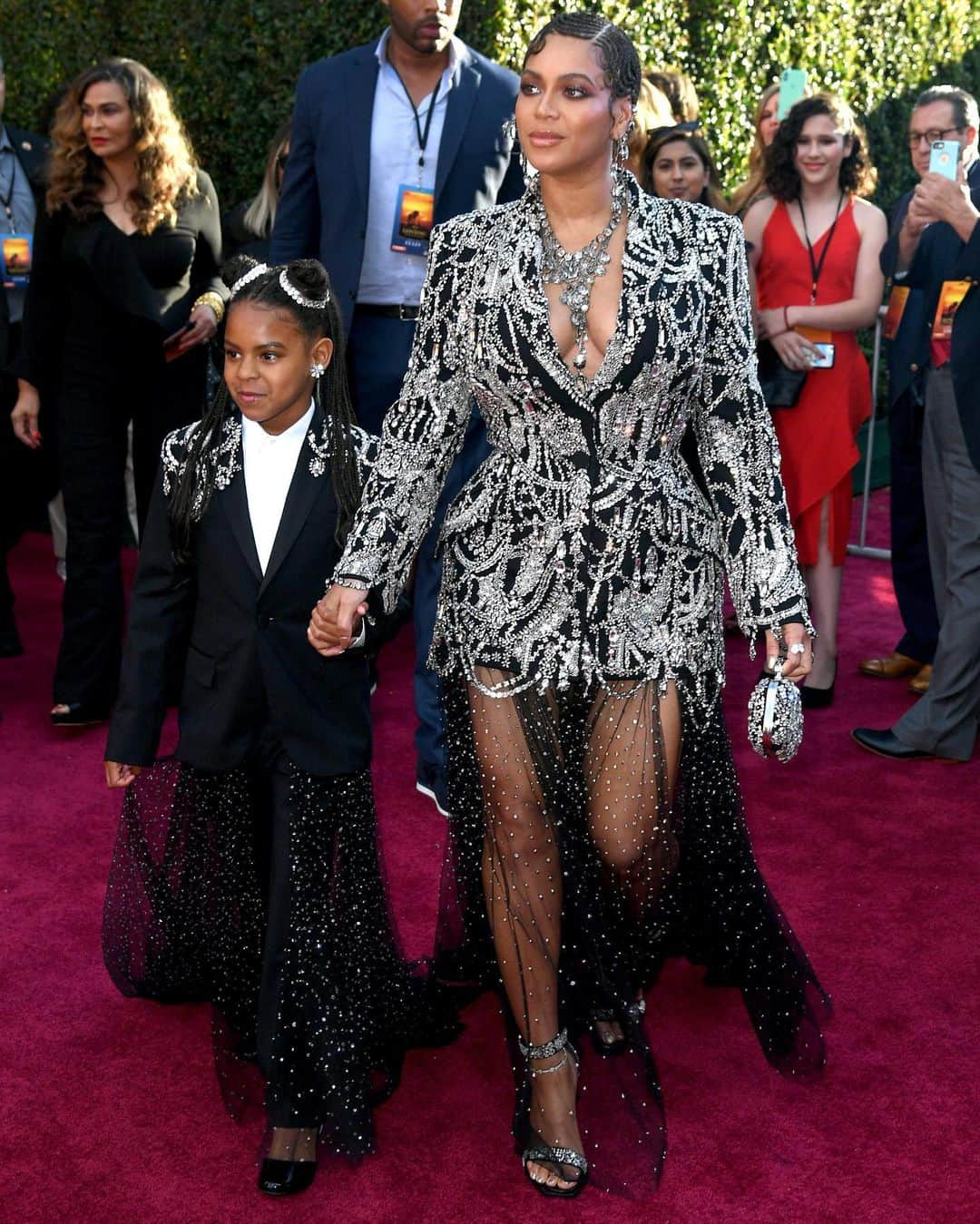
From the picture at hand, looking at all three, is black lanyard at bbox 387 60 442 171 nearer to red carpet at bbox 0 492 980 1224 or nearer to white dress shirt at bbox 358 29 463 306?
white dress shirt at bbox 358 29 463 306

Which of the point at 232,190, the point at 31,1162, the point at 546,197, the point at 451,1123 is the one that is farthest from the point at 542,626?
the point at 232,190

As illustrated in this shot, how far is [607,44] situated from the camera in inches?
111

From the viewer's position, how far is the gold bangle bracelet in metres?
5.46

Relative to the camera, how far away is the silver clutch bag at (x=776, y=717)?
2916 mm

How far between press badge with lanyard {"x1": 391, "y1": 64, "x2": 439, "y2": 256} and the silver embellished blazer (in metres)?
1.59

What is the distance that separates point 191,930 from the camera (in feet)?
11.2

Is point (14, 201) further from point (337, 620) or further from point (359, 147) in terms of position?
point (337, 620)

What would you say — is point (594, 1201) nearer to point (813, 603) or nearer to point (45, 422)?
point (813, 603)

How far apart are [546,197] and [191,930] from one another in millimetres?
1625

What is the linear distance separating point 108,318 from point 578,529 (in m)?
2.86

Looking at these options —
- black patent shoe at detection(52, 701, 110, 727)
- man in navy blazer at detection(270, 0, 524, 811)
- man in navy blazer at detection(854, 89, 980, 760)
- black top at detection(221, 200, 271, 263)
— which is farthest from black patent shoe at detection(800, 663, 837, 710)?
black top at detection(221, 200, 271, 263)

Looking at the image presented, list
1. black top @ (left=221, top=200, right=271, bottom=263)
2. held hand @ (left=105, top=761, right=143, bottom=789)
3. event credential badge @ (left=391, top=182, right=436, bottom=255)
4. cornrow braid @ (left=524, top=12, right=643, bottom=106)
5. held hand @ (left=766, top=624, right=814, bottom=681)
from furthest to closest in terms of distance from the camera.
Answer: black top @ (left=221, top=200, right=271, bottom=263) → event credential badge @ (left=391, top=182, right=436, bottom=255) → held hand @ (left=105, top=761, right=143, bottom=789) → held hand @ (left=766, top=624, right=814, bottom=681) → cornrow braid @ (left=524, top=12, right=643, bottom=106)

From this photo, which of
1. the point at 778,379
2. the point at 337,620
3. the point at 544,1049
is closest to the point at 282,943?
the point at 544,1049

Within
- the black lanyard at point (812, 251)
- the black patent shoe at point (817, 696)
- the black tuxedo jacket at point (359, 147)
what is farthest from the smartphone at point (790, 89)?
the black patent shoe at point (817, 696)
